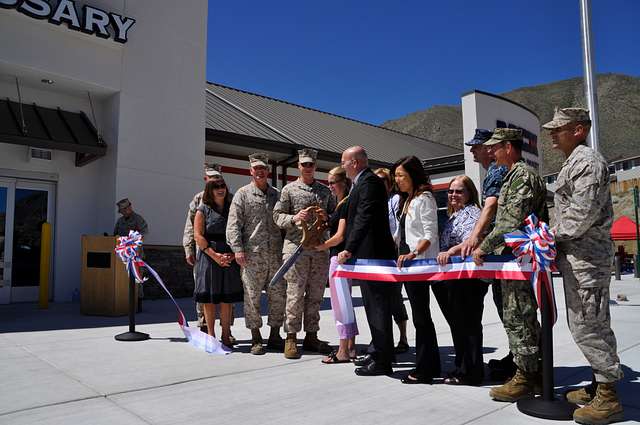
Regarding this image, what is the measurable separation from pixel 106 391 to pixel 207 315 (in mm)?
1741

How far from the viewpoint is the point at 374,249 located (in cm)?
415

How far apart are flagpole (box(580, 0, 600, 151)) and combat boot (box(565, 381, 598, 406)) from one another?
Answer: 5121 millimetres

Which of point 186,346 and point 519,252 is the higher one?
point 519,252

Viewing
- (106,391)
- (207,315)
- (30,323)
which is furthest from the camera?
(30,323)

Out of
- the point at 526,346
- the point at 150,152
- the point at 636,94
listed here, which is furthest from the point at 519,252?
the point at 636,94

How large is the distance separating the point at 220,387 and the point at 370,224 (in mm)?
1758

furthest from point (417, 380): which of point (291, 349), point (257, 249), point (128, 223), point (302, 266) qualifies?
point (128, 223)

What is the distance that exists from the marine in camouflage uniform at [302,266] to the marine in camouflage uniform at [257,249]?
7.6 inches

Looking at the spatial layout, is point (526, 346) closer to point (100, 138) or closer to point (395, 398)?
point (395, 398)

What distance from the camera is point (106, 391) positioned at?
142 inches

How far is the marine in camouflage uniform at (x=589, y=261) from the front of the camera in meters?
2.94

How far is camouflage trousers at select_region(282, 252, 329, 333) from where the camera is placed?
4.88 meters

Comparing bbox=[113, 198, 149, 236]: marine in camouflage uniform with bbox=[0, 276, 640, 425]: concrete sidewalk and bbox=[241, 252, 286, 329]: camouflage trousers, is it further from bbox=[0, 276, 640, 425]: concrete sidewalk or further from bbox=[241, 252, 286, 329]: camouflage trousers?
bbox=[241, 252, 286, 329]: camouflage trousers

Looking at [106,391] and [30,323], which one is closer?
[106,391]
